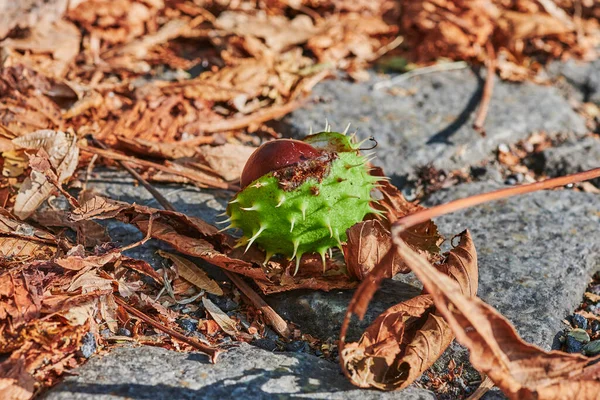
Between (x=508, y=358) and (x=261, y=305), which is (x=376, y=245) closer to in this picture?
(x=261, y=305)

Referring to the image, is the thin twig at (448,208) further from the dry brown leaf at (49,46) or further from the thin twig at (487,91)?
the dry brown leaf at (49,46)

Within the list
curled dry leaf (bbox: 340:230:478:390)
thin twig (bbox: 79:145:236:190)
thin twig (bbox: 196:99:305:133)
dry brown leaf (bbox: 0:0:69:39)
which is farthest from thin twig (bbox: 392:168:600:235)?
dry brown leaf (bbox: 0:0:69:39)

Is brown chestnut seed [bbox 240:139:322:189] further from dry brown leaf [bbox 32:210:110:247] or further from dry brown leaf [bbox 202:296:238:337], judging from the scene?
dry brown leaf [bbox 32:210:110:247]

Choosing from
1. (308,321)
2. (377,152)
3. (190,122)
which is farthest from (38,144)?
(377,152)

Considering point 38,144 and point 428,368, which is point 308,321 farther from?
point 38,144

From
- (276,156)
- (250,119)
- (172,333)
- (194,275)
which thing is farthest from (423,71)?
(172,333)

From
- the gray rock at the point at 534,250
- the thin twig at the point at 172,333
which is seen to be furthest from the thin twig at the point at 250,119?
the thin twig at the point at 172,333

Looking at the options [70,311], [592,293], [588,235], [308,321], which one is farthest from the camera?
[588,235]
